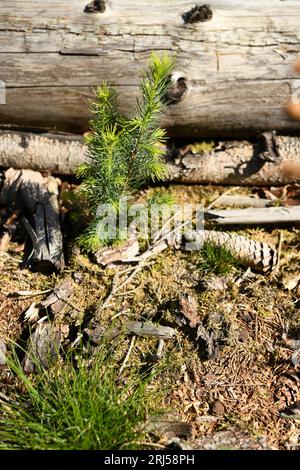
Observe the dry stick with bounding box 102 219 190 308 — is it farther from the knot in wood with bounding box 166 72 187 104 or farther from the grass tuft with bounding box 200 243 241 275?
the knot in wood with bounding box 166 72 187 104

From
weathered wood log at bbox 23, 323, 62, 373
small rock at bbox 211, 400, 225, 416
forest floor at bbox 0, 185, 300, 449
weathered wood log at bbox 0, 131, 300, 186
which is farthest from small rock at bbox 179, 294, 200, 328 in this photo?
weathered wood log at bbox 0, 131, 300, 186

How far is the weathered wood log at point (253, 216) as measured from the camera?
14.1ft

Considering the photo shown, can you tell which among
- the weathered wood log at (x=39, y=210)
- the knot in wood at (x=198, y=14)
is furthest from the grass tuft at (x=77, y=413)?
the knot in wood at (x=198, y=14)

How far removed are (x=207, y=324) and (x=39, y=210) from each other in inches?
61.2

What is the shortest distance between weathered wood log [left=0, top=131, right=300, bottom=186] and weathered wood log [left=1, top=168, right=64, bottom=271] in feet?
0.43

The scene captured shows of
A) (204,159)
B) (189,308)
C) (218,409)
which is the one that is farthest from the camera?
(204,159)

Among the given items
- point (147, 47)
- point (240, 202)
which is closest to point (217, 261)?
point (240, 202)

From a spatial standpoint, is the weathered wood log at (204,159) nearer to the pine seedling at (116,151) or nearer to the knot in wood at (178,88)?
the knot in wood at (178,88)

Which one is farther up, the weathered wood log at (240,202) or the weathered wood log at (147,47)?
the weathered wood log at (147,47)

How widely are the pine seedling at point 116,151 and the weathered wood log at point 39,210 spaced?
0.24 metres

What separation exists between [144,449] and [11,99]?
9.60ft

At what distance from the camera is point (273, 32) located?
4.50m

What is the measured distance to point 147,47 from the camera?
14.6ft

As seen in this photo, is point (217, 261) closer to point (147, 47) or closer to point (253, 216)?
point (253, 216)
